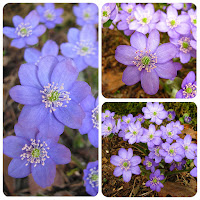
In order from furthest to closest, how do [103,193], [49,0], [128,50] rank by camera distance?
1. [49,0]
2. [103,193]
3. [128,50]

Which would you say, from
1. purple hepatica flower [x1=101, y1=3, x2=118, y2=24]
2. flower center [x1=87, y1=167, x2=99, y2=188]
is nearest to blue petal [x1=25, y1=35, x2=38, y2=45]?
purple hepatica flower [x1=101, y1=3, x2=118, y2=24]

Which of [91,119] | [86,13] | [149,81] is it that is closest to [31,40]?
[86,13]

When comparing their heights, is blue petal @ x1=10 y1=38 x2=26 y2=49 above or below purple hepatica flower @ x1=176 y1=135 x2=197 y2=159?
above

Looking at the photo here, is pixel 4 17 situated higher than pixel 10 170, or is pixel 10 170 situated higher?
pixel 4 17

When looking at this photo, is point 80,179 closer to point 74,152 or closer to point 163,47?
point 74,152

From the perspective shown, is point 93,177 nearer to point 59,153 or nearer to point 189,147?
point 59,153

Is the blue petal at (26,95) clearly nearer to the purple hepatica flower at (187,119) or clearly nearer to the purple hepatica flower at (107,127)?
the purple hepatica flower at (107,127)

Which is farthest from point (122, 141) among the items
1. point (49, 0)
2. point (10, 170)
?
point (49, 0)

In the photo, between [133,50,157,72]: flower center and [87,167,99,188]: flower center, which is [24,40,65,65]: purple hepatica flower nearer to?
[133,50,157,72]: flower center
